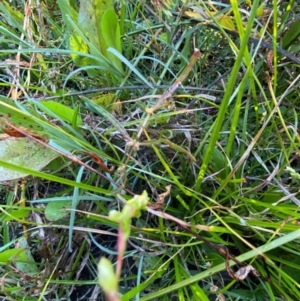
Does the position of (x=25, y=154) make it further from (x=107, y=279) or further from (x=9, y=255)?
(x=107, y=279)

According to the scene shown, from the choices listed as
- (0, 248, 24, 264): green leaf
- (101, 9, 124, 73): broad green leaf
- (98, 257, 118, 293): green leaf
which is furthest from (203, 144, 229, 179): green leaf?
(98, 257, 118, 293): green leaf

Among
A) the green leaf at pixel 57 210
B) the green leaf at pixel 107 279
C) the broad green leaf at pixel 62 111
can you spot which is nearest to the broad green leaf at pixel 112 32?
the broad green leaf at pixel 62 111

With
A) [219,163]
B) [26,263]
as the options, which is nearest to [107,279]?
[219,163]

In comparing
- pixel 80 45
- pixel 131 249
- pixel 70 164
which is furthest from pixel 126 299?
pixel 80 45

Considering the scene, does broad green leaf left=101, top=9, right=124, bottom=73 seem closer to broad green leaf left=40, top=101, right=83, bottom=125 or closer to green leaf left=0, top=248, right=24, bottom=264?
broad green leaf left=40, top=101, right=83, bottom=125

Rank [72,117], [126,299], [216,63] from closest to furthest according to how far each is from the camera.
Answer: [126,299], [72,117], [216,63]

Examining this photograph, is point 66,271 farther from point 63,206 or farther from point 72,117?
point 72,117
